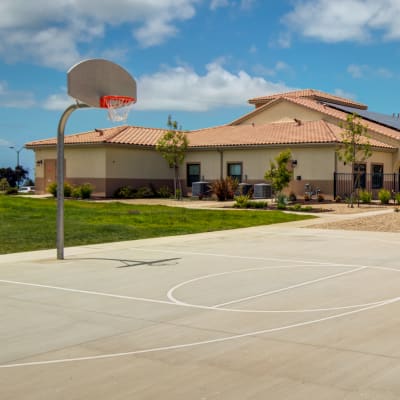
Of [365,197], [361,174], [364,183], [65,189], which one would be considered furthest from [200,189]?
[365,197]

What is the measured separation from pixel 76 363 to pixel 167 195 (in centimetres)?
3553

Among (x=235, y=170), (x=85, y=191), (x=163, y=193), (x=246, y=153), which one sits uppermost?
(x=246, y=153)

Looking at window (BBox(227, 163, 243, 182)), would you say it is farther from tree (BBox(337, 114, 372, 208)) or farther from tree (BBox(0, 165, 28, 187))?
tree (BBox(0, 165, 28, 187))

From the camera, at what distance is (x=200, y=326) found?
8.26 metres

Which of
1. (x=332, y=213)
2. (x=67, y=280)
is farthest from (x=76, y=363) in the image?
(x=332, y=213)

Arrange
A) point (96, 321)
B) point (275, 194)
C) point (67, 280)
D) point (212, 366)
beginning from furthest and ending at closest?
point (275, 194) → point (67, 280) → point (96, 321) → point (212, 366)

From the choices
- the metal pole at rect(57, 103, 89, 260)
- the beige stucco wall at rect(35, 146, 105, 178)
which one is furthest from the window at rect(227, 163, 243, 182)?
the metal pole at rect(57, 103, 89, 260)

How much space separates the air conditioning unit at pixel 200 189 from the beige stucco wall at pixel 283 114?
28.7 ft

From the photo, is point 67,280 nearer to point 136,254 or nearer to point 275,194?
point 136,254

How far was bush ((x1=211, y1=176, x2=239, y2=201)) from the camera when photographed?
38625mm

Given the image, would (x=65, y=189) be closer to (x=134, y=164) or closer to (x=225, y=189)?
(x=134, y=164)

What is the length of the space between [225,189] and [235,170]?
3288 mm

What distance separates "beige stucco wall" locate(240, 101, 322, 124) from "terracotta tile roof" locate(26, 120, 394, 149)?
27.8 inches

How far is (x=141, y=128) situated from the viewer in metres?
47.3
